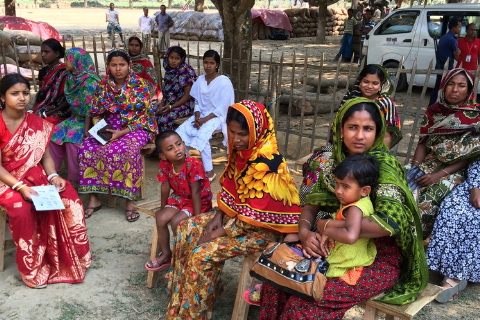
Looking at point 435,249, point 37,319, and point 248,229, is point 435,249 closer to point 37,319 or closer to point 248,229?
point 248,229

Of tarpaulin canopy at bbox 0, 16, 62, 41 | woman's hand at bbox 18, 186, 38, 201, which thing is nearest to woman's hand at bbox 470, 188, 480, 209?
woman's hand at bbox 18, 186, 38, 201

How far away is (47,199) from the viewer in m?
3.33

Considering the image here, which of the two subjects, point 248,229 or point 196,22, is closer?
point 248,229

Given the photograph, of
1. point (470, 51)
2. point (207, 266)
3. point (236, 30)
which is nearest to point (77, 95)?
point (236, 30)

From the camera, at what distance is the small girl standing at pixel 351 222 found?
2.13m

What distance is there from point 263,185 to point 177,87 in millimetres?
3612

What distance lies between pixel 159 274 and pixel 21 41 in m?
11.5

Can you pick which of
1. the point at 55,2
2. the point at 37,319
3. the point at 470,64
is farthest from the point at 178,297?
the point at 55,2

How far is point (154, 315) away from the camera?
3014 millimetres

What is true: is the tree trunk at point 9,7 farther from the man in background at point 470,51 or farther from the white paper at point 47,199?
the man in background at point 470,51

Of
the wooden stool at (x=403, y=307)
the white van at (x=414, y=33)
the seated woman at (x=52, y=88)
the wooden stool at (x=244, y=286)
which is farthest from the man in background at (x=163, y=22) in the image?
the wooden stool at (x=403, y=307)

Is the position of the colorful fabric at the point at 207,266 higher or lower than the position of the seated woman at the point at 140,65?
lower

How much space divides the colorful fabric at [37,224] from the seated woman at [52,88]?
1.60m

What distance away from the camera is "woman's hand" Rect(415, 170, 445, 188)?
354 centimetres
